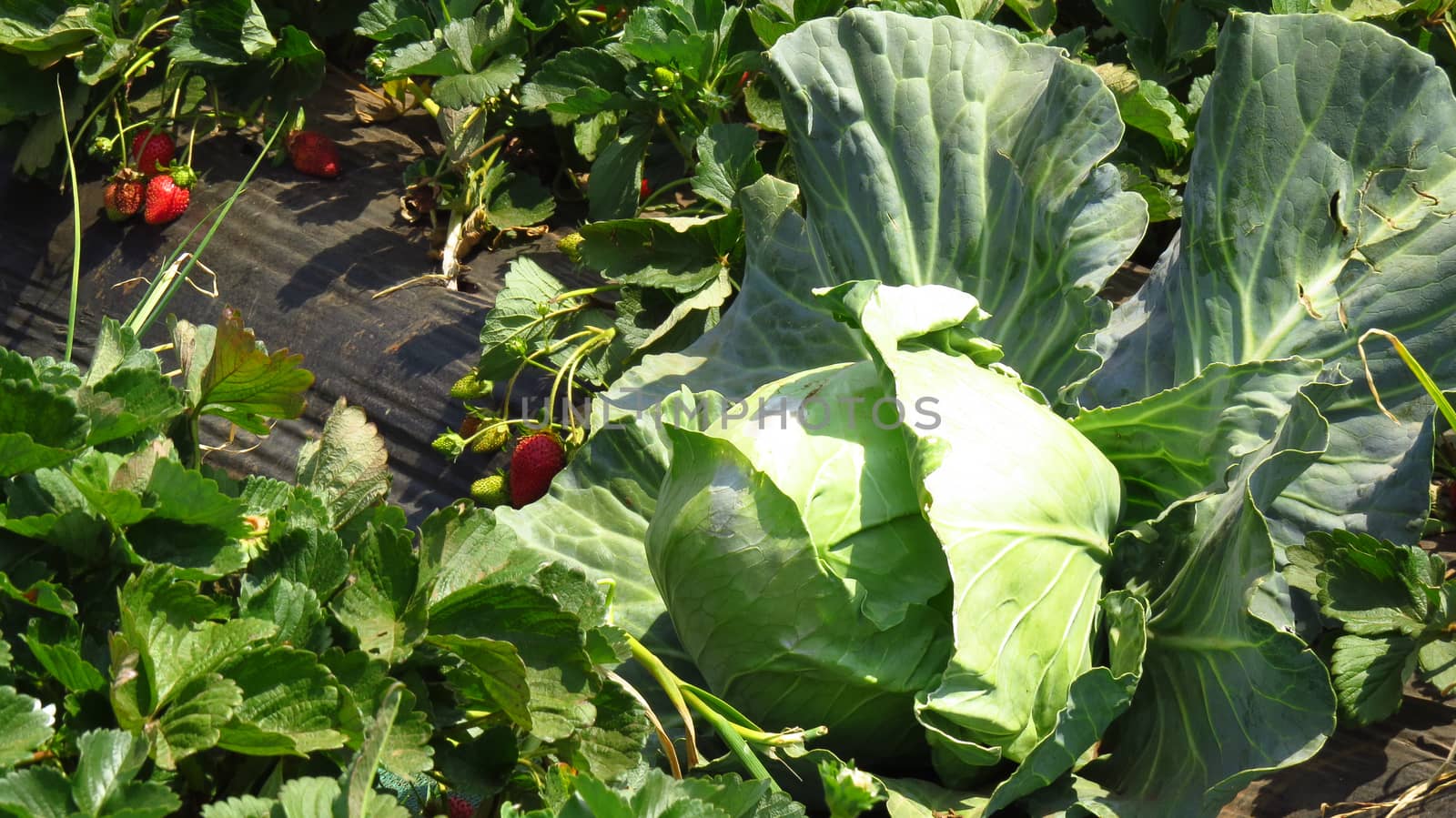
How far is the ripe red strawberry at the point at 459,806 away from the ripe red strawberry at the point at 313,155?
2089 millimetres

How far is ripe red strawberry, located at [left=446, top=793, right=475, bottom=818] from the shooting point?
1539 millimetres

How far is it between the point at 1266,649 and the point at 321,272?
222 centimetres

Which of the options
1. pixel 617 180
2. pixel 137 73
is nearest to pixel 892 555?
pixel 617 180

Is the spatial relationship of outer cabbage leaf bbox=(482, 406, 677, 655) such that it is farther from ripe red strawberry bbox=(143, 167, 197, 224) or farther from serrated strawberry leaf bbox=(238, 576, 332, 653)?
ripe red strawberry bbox=(143, 167, 197, 224)

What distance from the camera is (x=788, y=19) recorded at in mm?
2664

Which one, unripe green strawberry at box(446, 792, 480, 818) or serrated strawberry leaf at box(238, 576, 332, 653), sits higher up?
serrated strawberry leaf at box(238, 576, 332, 653)

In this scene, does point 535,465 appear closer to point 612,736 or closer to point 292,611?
point 612,736

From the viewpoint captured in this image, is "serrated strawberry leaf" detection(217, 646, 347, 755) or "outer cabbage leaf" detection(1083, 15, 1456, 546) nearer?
"serrated strawberry leaf" detection(217, 646, 347, 755)

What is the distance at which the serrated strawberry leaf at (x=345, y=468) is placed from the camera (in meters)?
1.56

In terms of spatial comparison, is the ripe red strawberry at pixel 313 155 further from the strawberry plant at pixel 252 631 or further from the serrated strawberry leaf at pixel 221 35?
the strawberry plant at pixel 252 631

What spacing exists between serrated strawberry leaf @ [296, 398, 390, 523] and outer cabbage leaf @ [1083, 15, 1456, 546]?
1.30 metres

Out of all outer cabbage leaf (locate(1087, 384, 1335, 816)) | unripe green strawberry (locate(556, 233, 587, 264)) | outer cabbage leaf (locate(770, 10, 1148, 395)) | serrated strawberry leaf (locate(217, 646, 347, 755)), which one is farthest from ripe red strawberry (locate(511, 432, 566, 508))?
serrated strawberry leaf (locate(217, 646, 347, 755))

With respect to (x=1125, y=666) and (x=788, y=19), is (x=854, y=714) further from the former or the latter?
(x=788, y=19)

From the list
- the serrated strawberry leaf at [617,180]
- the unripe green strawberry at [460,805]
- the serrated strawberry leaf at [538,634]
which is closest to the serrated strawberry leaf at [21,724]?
the serrated strawberry leaf at [538,634]
